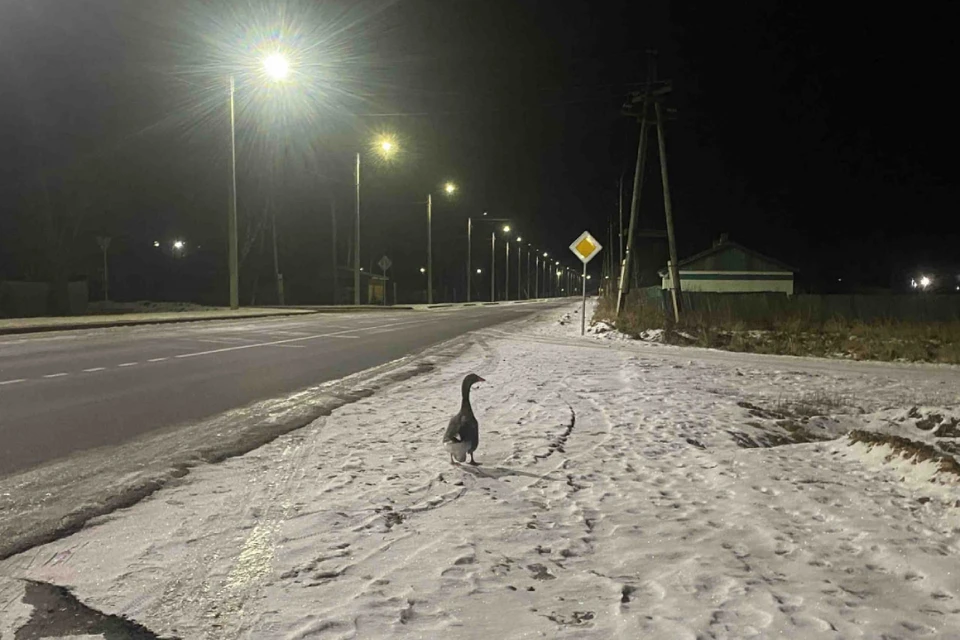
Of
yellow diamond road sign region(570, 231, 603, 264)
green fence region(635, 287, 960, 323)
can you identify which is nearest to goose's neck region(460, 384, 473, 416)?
yellow diamond road sign region(570, 231, 603, 264)

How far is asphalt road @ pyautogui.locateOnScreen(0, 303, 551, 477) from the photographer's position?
6.82 m

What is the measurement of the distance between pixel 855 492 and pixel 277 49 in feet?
87.2

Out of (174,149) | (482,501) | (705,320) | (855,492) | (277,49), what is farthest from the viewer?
(174,149)

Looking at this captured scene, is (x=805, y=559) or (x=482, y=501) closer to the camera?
(x=805, y=559)

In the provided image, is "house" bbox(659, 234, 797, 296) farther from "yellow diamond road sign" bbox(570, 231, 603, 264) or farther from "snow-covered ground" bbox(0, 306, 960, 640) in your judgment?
"snow-covered ground" bbox(0, 306, 960, 640)

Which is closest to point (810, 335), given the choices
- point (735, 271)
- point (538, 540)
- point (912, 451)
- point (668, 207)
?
point (668, 207)

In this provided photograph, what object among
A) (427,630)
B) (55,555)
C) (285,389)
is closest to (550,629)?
(427,630)

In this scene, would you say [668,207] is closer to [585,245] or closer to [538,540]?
[585,245]

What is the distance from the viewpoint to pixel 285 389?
986 cm

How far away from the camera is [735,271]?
2126 inches

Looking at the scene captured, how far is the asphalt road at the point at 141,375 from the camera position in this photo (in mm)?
6816

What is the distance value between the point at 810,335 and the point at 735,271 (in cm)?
3440

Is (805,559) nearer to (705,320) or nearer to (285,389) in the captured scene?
(285,389)

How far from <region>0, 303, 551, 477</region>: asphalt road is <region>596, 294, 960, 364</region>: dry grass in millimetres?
7763
